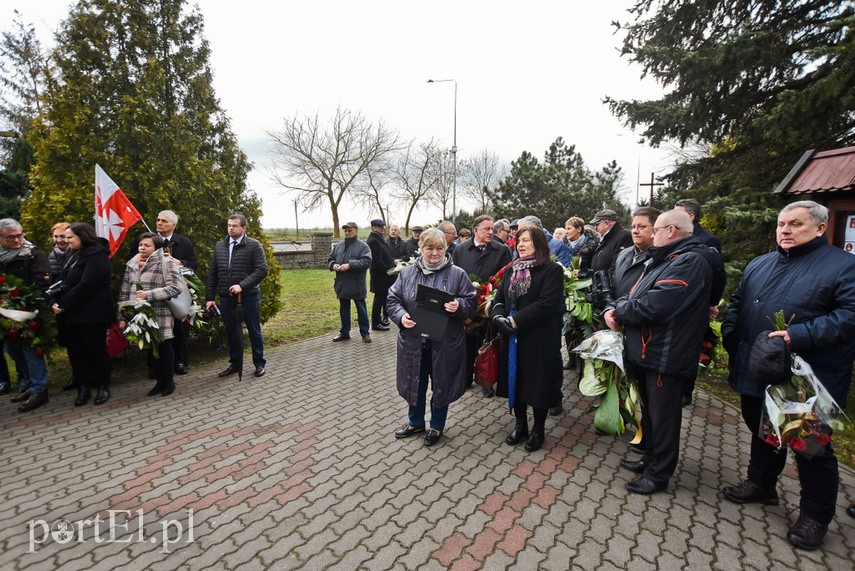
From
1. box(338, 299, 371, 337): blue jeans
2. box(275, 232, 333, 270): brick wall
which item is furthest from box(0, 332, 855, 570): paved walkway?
box(275, 232, 333, 270): brick wall

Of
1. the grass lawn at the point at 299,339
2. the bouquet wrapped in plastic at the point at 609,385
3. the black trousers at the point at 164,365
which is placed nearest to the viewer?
the bouquet wrapped in plastic at the point at 609,385

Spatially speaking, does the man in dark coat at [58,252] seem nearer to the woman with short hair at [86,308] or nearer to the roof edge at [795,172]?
the woman with short hair at [86,308]

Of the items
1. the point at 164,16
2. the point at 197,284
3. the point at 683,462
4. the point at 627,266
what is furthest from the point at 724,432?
the point at 164,16

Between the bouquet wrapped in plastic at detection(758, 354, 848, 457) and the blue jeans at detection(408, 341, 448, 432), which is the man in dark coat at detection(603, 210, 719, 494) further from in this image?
the blue jeans at detection(408, 341, 448, 432)

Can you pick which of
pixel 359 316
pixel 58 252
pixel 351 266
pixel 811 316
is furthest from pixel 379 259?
pixel 811 316

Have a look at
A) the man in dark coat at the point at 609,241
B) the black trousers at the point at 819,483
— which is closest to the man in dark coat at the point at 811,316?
the black trousers at the point at 819,483

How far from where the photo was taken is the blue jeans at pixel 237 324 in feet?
18.4

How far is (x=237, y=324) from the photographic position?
5.59 m

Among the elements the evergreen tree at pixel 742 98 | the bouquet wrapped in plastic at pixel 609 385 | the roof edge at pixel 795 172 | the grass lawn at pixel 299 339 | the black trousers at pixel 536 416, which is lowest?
the grass lawn at pixel 299 339

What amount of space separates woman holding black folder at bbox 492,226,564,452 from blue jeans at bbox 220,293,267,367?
3626mm

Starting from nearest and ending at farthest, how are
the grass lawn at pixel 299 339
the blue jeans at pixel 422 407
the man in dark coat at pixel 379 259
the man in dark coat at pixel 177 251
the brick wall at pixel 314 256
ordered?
the blue jeans at pixel 422 407 < the grass lawn at pixel 299 339 < the man in dark coat at pixel 177 251 < the man in dark coat at pixel 379 259 < the brick wall at pixel 314 256

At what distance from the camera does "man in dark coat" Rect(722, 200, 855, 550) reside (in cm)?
247

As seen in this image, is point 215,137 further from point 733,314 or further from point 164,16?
point 733,314

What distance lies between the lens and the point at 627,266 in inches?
146
